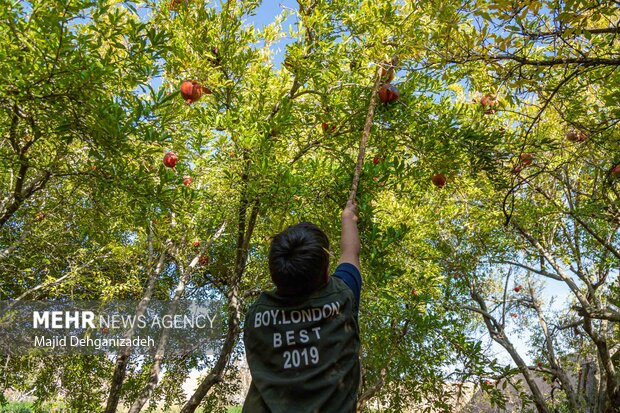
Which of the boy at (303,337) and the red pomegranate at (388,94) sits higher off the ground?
the red pomegranate at (388,94)

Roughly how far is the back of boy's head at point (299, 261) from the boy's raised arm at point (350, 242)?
0.25 m

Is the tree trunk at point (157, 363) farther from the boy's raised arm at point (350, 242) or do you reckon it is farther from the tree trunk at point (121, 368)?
the boy's raised arm at point (350, 242)

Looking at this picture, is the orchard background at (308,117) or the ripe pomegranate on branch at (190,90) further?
the ripe pomegranate on branch at (190,90)

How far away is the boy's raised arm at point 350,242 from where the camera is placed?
1923 millimetres

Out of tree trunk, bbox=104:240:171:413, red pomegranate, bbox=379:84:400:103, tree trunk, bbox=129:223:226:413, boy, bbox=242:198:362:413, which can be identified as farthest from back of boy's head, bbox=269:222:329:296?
tree trunk, bbox=104:240:171:413

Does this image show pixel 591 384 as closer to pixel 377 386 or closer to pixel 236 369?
pixel 377 386

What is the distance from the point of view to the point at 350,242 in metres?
1.96

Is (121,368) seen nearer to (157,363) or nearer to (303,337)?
(157,363)

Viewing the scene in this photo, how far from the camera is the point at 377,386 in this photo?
6234 millimetres

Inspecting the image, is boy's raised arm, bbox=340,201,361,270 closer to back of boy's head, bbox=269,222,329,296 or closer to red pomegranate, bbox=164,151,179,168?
back of boy's head, bbox=269,222,329,296

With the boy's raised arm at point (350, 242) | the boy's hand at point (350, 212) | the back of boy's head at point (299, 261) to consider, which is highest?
the boy's hand at point (350, 212)

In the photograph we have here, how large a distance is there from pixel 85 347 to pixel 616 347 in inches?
428

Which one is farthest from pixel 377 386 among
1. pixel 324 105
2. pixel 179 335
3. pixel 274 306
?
pixel 179 335

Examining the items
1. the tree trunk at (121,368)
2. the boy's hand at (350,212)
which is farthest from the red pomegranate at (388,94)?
the tree trunk at (121,368)
